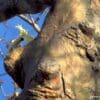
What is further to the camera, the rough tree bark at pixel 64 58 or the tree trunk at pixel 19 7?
the tree trunk at pixel 19 7

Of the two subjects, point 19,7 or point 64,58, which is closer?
point 64,58

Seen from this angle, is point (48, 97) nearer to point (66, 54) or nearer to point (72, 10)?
point (66, 54)

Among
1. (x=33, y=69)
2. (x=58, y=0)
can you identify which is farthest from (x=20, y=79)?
(x=58, y=0)

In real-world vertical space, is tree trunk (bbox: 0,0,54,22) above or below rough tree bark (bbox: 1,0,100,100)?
above

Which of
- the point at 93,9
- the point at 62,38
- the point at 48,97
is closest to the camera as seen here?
the point at 48,97

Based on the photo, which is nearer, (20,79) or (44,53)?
(44,53)

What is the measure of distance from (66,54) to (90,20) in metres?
0.16

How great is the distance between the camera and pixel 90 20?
4.80ft

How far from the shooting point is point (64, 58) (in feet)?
4.49

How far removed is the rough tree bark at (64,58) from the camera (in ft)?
4.35

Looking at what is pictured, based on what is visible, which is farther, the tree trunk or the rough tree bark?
the tree trunk

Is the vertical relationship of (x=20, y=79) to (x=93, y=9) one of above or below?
below

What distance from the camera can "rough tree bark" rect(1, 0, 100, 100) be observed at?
1.33m

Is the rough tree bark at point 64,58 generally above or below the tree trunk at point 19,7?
below
